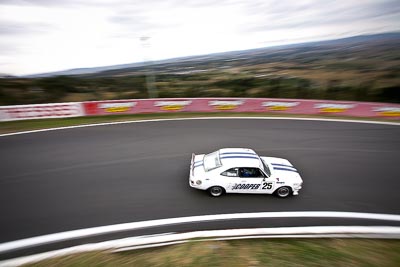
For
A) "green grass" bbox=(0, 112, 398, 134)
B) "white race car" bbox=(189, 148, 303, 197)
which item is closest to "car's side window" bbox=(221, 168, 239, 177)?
"white race car" bbox=(189, 148, 303, 197)

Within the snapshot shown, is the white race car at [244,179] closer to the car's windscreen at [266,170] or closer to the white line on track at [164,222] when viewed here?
the car's windscreen at [266,170]

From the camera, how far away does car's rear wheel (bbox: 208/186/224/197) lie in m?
7.90

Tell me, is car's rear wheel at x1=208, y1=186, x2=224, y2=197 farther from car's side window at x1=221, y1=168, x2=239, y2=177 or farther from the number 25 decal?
the number 25 decal

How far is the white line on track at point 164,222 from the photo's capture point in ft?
21.1

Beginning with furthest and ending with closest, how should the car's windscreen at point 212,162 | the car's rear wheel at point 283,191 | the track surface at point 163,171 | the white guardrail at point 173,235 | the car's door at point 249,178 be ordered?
the car's windscreen at point 212,162 → the car's rear wheel at point 283,191 → the car's door at point 249,178 → the track surface at point 163,171 → the white guardrail at point 173,235

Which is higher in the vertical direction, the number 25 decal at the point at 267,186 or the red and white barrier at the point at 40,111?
the red and white barrier at the point at 40,111

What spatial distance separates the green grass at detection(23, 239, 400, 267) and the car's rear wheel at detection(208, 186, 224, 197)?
1820 mm

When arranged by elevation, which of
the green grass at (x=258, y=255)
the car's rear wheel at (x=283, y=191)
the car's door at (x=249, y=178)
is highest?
the car's door at (x=249, y=178)

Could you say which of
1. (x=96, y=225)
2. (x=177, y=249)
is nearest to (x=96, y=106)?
(x=96, y=225)

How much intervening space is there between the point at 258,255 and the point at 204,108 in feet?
42.2

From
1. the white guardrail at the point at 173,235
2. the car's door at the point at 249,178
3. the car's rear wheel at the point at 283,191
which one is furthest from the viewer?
the car's rear wheel at the point at 283,191

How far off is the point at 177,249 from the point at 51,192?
16.5 feet

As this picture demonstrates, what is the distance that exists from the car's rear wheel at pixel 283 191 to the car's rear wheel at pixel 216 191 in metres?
1.72

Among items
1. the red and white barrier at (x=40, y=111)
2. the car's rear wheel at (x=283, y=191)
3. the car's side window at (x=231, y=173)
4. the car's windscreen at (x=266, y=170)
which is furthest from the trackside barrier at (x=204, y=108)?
the car's side window at (x=231, y=173)
